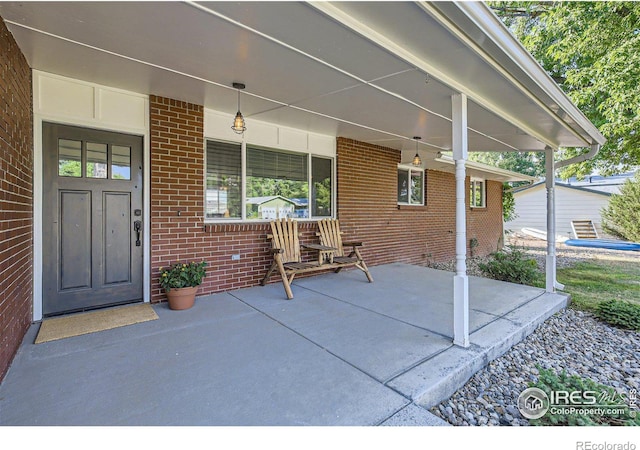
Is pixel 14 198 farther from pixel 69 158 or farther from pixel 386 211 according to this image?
pixel 386 211

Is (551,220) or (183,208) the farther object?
(551,220)

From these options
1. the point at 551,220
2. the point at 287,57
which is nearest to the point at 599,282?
the point at 551,220

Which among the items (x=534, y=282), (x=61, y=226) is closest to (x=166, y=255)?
(x=61, y=226)

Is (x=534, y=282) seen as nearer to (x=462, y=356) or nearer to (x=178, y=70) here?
(x=462, y=356)

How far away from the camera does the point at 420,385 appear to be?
2064 millimetres

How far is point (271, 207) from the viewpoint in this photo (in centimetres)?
498

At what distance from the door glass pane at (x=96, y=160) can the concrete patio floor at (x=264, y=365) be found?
1629 mm

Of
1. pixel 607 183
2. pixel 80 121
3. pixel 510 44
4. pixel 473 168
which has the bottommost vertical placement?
pixel 80 121

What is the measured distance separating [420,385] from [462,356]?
658 mm

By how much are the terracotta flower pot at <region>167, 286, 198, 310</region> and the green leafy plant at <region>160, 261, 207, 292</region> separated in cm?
5

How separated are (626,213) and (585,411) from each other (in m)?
14.4

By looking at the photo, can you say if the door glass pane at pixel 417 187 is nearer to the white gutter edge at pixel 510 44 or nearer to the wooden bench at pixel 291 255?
the wooden bench at pixel 291 255

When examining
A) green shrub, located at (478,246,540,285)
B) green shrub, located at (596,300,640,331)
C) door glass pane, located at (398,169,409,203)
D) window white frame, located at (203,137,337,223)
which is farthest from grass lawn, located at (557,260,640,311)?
window white frame, located at (203,137,337,223)

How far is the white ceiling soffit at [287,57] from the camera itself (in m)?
2.08
